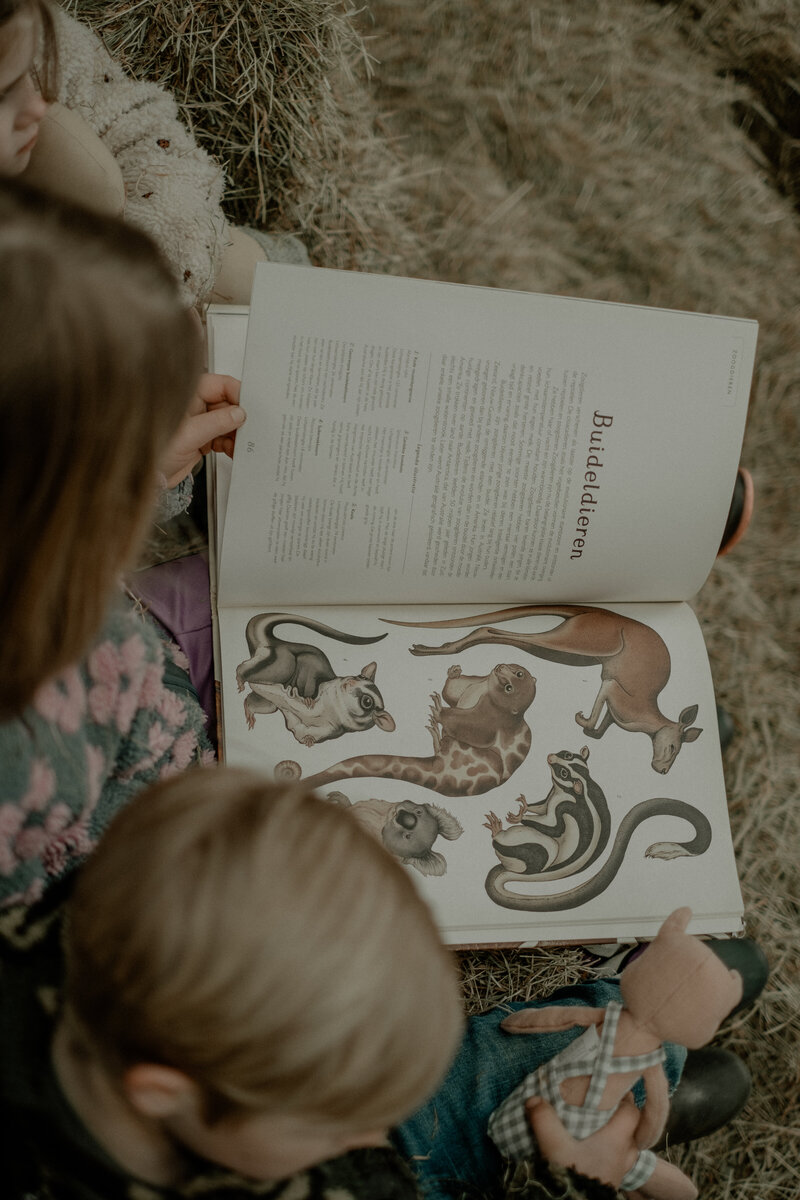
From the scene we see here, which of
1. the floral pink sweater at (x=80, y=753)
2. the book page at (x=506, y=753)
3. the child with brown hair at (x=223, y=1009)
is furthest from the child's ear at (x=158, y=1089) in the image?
the book page at (x=506, y=753)

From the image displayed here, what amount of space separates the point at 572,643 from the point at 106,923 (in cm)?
44

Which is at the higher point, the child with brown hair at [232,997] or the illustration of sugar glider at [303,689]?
the child with brown hair at [232,997]

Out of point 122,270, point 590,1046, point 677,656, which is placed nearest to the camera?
point 122,270

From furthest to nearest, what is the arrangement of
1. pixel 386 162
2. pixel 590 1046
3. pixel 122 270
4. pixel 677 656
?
1. pixel 386 162
2. pixel 677 656
3. pixel 590 1046
4. pixel 122 270

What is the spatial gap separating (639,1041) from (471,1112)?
153 mm

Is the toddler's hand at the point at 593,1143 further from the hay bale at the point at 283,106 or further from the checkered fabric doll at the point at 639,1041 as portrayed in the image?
the hay bale at the point at 283,106

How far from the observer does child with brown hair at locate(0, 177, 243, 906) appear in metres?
0.32

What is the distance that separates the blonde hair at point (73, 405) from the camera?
0.32 metres

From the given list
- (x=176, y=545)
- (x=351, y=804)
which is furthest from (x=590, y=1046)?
(x=176, y=545)

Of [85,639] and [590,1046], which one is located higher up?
[85,639]

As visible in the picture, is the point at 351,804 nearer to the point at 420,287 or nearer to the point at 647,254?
the point at 420,287

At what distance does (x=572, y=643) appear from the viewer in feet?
2.36

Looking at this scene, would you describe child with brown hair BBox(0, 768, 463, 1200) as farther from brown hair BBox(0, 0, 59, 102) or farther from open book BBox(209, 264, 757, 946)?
brown hair BBox(0, 0, 59, 102)

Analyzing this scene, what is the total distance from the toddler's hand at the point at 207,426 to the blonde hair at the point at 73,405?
0.21m
